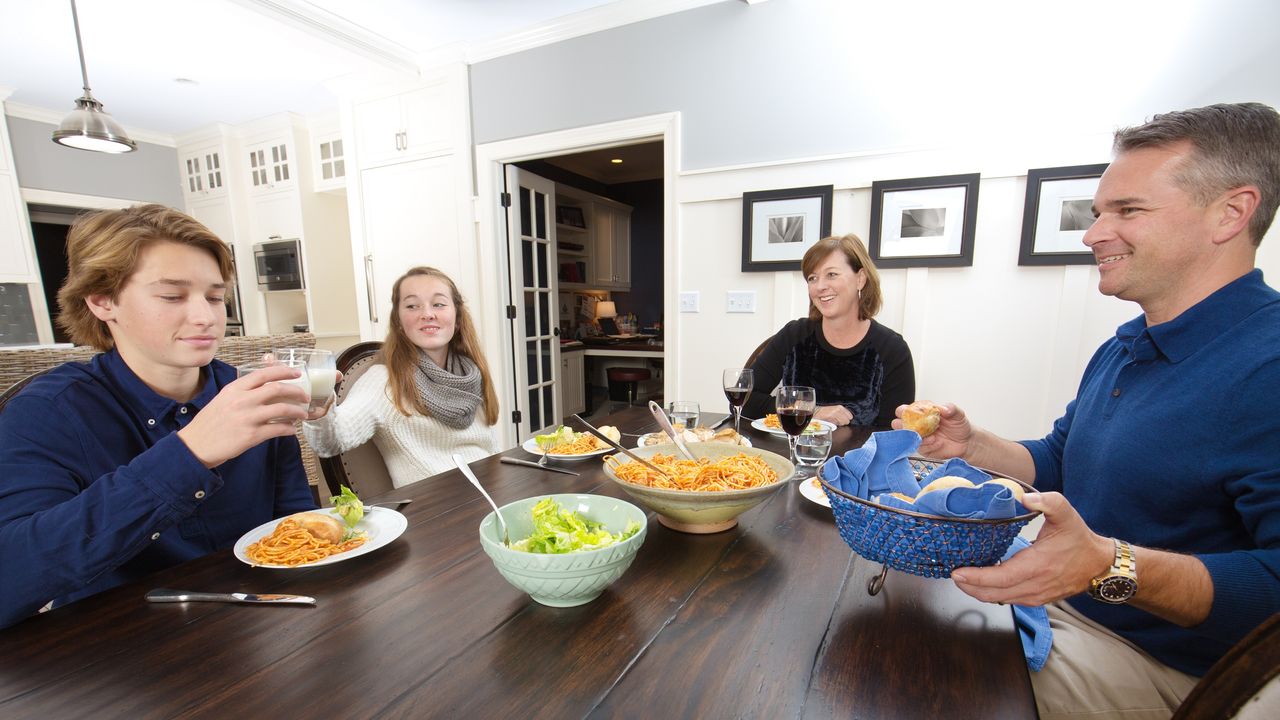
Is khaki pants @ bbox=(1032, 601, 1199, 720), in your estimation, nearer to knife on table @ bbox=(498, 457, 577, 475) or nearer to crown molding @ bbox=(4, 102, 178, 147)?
knife on table @ bbox=(498, 457, 577, 475)

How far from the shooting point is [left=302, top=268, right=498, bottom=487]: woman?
5.14 ft

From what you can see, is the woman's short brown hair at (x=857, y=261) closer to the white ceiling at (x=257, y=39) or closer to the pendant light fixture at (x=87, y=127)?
the white ceiling at (x=257, y=39)

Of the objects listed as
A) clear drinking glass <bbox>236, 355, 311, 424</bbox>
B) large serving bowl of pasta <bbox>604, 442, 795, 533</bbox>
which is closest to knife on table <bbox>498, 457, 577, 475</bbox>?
large serving bowl of pasta <bbox>604, 442, 795, 533</bbox>

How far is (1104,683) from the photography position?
823 millimetres

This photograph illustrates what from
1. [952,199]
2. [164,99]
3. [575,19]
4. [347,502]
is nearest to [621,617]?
[347,502]

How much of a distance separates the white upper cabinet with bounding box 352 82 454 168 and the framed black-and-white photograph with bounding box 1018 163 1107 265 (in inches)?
143

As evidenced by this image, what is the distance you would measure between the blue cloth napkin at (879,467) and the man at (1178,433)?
18 centimetres

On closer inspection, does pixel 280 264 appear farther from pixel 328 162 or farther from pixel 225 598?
pixel 225 598

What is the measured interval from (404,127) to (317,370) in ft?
12.3

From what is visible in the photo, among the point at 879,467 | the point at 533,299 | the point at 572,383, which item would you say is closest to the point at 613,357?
the point at 572,383

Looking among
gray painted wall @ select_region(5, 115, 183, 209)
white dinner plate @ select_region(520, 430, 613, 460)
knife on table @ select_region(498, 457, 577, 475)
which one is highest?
gray painted wall @ select_region(5, 115, 183, 209)

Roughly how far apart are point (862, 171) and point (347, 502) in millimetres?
2760

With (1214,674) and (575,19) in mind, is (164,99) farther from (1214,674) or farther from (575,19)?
(1214,674)

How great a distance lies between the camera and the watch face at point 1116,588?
2.18 feet
